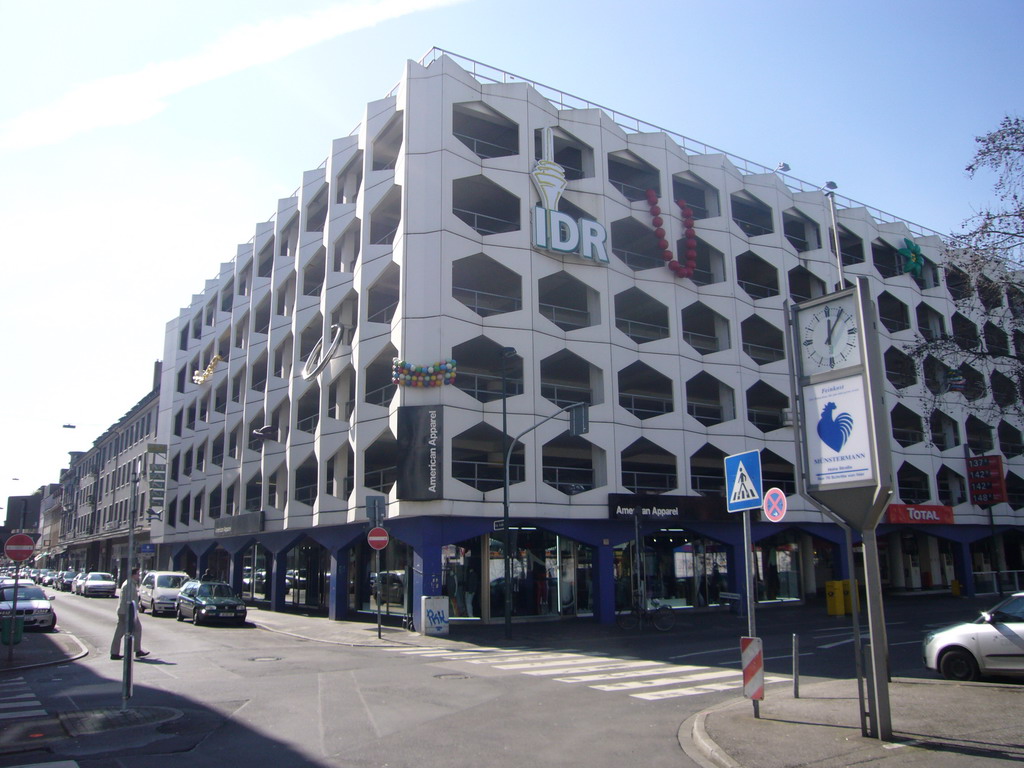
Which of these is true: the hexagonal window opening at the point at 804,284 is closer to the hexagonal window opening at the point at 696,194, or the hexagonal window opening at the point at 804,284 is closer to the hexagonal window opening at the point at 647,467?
the hexagonal window opening at the point at 696,194

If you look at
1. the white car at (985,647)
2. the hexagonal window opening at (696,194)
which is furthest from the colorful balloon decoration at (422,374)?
the white car at (985,647)

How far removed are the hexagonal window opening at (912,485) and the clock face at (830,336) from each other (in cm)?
3290

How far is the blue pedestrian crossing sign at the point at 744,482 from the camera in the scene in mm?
10242

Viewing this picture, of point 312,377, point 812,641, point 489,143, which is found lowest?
point 812,641

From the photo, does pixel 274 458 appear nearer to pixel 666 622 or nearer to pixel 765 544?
pixel 666 622

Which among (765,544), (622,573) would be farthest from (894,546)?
(622,573)

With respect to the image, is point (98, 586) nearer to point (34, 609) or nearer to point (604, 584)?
point (34, 609)

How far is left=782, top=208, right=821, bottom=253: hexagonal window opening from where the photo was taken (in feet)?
126

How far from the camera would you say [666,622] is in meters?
24.3

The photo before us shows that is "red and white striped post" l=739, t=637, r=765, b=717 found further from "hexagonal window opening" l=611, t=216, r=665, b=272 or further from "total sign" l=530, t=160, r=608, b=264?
"hexagonal window opening" l=611, t=216, r=665, b=272

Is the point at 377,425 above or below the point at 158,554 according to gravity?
above

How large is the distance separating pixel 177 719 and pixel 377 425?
1709cm

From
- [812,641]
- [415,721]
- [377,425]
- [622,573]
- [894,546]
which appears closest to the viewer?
[415,721]

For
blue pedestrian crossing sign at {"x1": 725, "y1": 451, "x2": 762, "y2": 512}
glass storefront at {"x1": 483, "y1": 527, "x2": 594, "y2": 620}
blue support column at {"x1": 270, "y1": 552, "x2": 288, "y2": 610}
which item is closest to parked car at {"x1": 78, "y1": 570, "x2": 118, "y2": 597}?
blue support column at {"x1": 270, "y1": 552, "x2": 288, "y2": 610}
